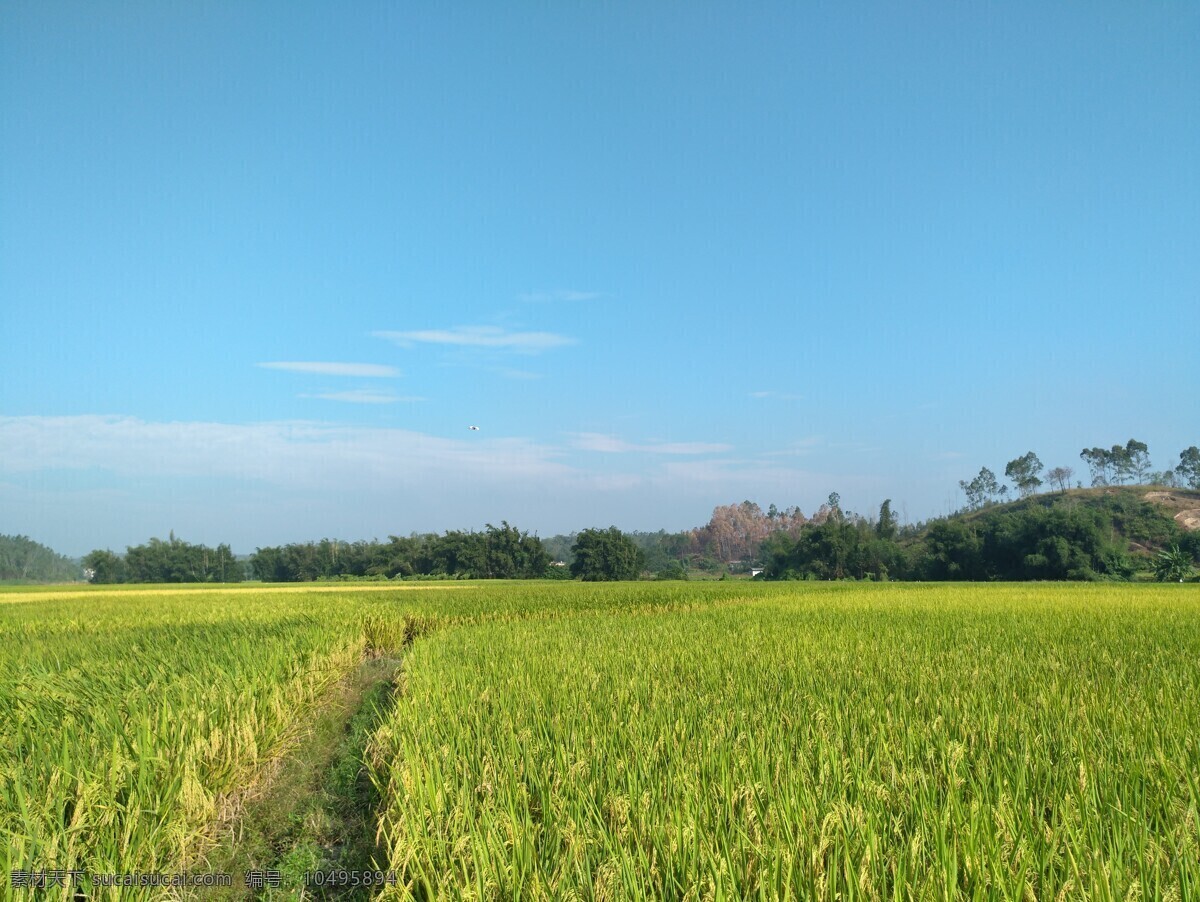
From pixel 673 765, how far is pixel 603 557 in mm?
55516

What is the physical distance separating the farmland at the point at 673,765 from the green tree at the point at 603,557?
167 ft

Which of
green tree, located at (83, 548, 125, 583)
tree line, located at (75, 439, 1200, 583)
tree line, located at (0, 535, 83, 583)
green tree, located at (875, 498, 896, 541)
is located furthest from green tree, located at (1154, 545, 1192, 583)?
tree line, located at (0, 535, 83, 583)

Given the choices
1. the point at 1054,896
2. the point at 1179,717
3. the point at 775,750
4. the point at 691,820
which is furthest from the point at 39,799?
the point at 1179,717

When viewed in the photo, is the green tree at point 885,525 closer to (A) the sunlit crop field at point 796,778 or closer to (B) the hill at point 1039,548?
(B) the hill at point 1039,548

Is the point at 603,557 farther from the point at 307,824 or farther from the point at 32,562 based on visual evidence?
the point at 32,562

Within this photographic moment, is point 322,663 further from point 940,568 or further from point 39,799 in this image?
point 940,568

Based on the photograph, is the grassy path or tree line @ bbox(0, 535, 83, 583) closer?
the grassy path

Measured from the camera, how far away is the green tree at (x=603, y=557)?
5831 cm

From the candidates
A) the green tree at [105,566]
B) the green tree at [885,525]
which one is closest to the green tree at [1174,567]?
the green tree at [885,525]

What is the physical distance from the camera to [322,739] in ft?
22.9

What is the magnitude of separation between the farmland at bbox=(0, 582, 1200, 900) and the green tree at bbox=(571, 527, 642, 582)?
50.8m

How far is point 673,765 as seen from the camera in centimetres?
332

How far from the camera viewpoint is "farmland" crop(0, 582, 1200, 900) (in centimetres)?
233

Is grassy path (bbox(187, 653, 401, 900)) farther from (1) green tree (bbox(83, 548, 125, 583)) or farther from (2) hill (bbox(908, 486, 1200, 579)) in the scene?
(1) green tree (bbox(83, 548, 125, 583))
